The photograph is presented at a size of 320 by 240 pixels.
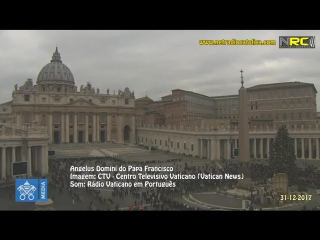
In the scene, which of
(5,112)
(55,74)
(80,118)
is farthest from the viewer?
(55,74)

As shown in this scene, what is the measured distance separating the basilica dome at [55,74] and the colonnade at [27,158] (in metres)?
50.1

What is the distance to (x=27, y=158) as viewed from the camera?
22.5 m

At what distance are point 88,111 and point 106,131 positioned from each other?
5413 mm

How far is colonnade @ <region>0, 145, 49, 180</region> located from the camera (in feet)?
70.1

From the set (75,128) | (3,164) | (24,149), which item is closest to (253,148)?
(24,149)

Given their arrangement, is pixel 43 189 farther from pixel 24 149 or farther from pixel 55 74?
pixel 55 74

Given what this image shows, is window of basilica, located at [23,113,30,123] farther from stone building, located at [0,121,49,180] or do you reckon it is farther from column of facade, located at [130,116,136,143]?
stone building, located at [0,121,49,180]

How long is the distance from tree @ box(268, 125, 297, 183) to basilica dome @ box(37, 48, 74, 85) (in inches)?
2345

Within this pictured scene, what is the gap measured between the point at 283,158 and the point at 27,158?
18.4 m

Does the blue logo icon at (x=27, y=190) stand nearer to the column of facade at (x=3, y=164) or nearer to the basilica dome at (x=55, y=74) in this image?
the column of facade at (x=3, y=164)

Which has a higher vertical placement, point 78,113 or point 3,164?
point 78,113
